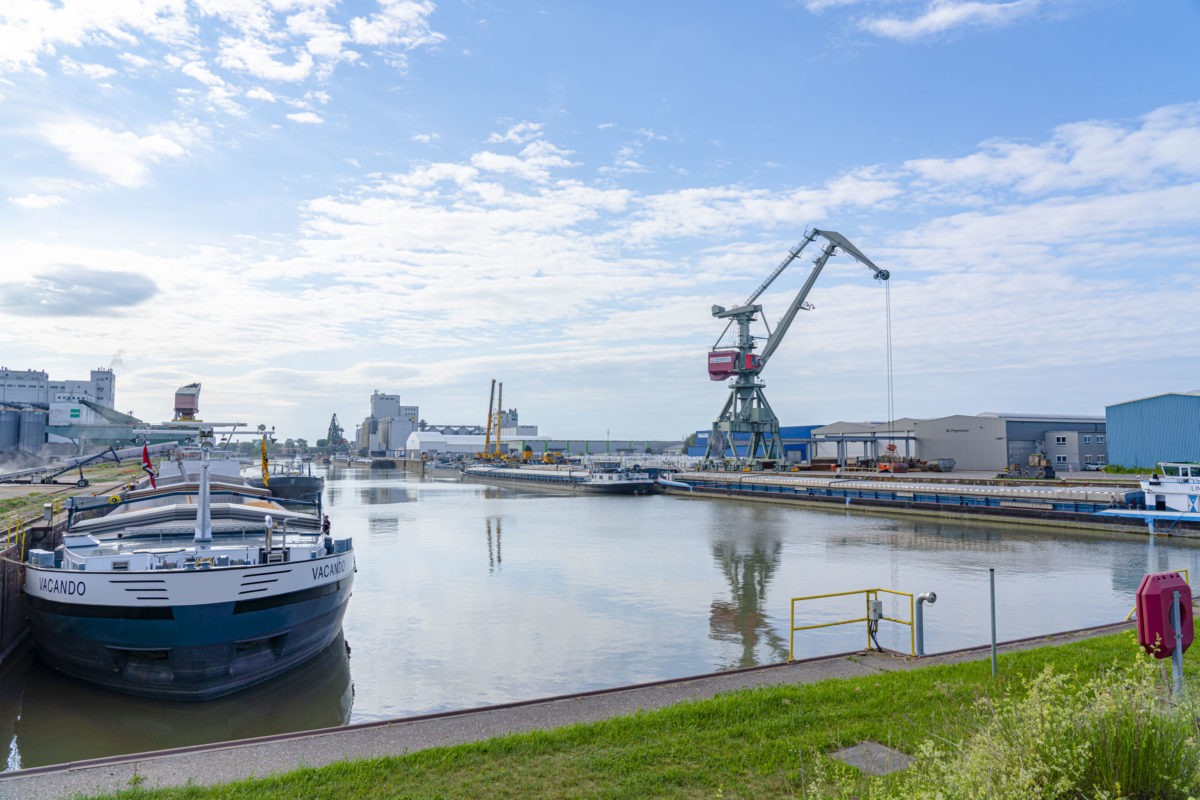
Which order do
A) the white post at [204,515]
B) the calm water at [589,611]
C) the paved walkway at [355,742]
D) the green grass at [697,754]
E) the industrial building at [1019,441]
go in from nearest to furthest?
1. the green grass at [697,754]
2. the paved walkway at [355,742]
3. the calm water at [589,611]
4. the white post at [204,515]
5. the industrial building at [1019,441]

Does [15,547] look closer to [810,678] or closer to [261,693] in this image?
[261,693]

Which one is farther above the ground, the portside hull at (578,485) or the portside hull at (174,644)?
the portside hull at (174,644)

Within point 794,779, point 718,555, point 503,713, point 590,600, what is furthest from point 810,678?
point 718,555

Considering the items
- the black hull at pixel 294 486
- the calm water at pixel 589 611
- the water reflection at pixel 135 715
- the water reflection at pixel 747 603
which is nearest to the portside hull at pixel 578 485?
the calm water at pixel 589 611

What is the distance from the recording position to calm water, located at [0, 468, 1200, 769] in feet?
44.8

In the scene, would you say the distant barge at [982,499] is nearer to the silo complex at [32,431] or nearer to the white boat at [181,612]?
the white boat at [181,612]

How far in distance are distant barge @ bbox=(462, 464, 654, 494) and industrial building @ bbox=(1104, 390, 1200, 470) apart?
45.2m

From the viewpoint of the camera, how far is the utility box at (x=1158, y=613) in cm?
639

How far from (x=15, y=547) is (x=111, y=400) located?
187080 mm

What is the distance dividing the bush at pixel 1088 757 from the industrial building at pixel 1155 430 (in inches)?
2349

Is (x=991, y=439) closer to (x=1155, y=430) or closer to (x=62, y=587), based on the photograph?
(x=1155, y=430)

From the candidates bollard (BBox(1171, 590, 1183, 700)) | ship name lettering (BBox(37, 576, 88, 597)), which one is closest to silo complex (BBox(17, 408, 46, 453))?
ship name lettering (BBox(37, 576, 88, 597))

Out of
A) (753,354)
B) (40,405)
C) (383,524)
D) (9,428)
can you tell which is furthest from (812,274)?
(40,405)

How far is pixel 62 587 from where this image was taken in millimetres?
14094
